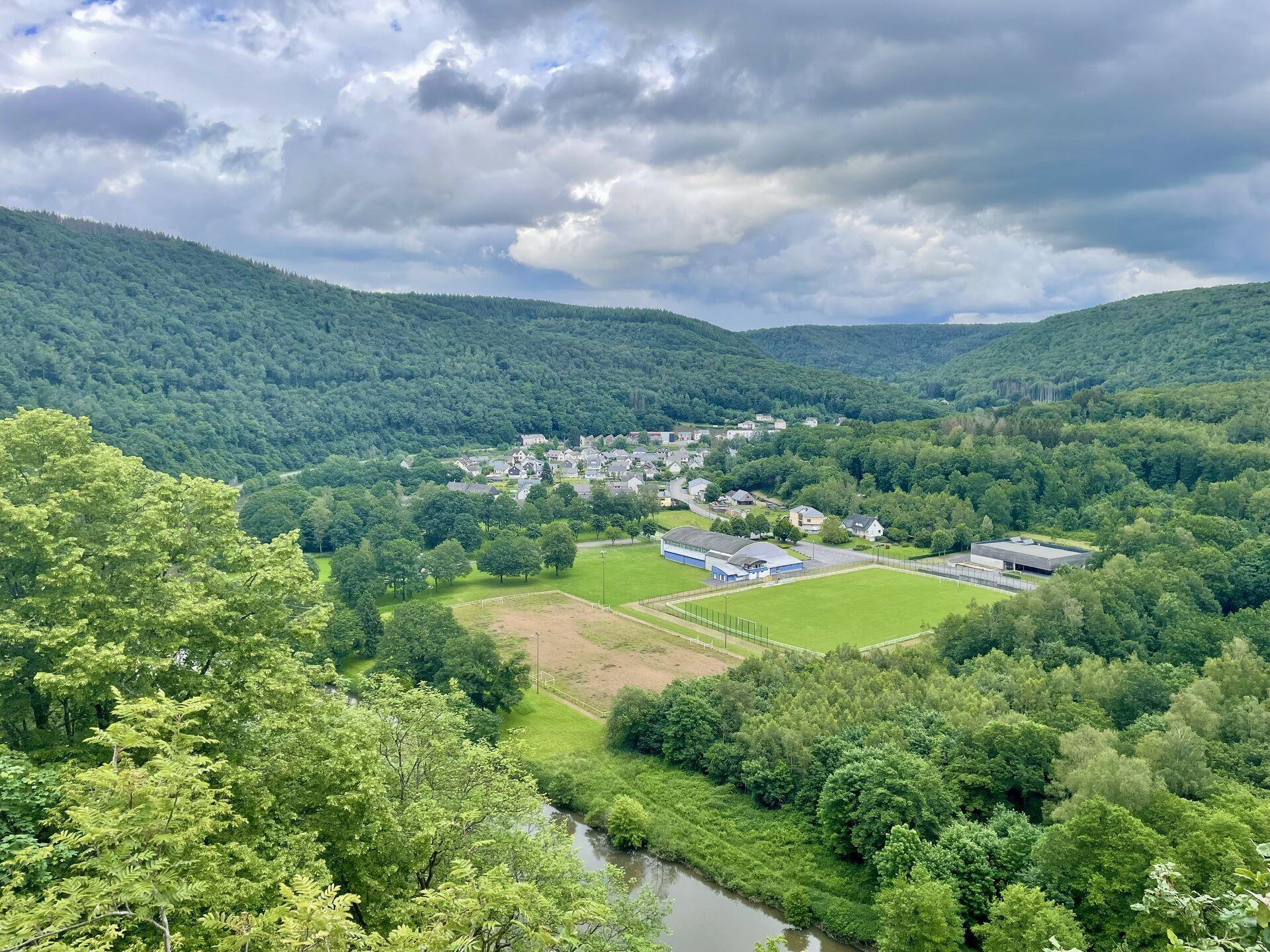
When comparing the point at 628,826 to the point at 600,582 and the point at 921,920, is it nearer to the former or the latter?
the point at 921,920

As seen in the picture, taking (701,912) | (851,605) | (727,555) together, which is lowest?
(701,912)

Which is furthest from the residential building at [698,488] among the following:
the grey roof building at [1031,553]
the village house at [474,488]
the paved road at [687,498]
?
the grey roof building at [1031,553]

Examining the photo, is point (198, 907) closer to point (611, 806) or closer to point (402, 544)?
point (611, 806)

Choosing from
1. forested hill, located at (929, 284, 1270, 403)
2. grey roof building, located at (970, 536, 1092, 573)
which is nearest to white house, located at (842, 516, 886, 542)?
grey roof building, located at (970, 536, 1092, 573)

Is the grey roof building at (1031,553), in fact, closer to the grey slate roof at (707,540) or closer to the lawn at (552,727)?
the grey slate roof at (707,540)

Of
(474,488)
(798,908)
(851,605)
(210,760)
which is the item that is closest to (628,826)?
(798,908)

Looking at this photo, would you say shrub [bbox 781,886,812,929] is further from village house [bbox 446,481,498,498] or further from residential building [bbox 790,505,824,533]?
village house [bbox 446,481,498,498]
